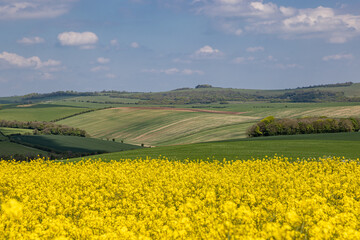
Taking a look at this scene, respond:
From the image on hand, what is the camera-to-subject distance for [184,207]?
46.6ft

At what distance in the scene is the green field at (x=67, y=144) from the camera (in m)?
57.9

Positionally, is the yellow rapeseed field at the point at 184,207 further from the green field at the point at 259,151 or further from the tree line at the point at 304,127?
the tree line at the point at 304,127

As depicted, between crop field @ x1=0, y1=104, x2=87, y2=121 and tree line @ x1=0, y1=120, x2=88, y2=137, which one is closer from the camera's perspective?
tree line @ x1=0, y1=120, x2=88, y2=137

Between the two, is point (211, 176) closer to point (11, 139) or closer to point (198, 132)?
point (11, 139)

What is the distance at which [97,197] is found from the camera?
18688 millimetres

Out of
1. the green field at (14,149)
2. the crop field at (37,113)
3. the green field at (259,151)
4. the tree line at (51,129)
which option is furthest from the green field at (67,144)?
the crop field at (37,113)

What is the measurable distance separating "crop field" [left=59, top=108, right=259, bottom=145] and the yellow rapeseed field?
61709mm

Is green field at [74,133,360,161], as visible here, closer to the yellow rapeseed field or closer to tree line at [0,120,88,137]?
the yellow rapeseed field

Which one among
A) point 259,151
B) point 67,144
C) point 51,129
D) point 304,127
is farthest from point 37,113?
point 259,151

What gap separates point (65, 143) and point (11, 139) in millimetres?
7542

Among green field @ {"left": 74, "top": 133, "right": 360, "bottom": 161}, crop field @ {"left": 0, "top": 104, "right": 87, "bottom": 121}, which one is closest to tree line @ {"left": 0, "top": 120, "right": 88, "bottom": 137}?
crop field @ {"left": 0, "top": 104, "right": 87, "bottom": 121}

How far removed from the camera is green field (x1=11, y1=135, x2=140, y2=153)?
57906 mm

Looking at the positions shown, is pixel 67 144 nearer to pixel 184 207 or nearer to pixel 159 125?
pixel 159 125

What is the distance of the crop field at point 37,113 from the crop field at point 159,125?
10518 mm
